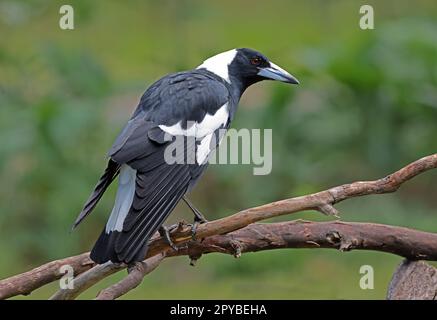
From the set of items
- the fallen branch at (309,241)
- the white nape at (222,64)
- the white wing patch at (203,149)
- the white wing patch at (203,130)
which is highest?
the white nape at (222,64)

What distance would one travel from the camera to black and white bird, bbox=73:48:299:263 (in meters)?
2.52

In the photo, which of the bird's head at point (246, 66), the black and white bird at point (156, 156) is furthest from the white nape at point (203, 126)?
the bird's head at point (246, 66)

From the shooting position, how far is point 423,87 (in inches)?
187

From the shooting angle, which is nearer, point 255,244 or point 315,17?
point 255,244

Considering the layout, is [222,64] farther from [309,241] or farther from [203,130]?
[309,241]

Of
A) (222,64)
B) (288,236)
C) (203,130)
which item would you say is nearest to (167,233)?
(288,236)

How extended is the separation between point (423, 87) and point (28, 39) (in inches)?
71.4

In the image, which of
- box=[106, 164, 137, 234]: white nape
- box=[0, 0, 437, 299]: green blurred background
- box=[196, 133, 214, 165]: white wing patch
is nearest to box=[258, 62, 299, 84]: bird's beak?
box=[196, 133, 214, 165]: white wing patch

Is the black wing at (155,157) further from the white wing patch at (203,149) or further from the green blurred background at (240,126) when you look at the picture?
the green blurred background at (240,126)

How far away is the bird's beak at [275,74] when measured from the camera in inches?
129

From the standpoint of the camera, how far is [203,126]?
295cm

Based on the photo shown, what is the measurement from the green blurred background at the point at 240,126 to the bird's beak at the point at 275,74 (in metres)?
1.03
